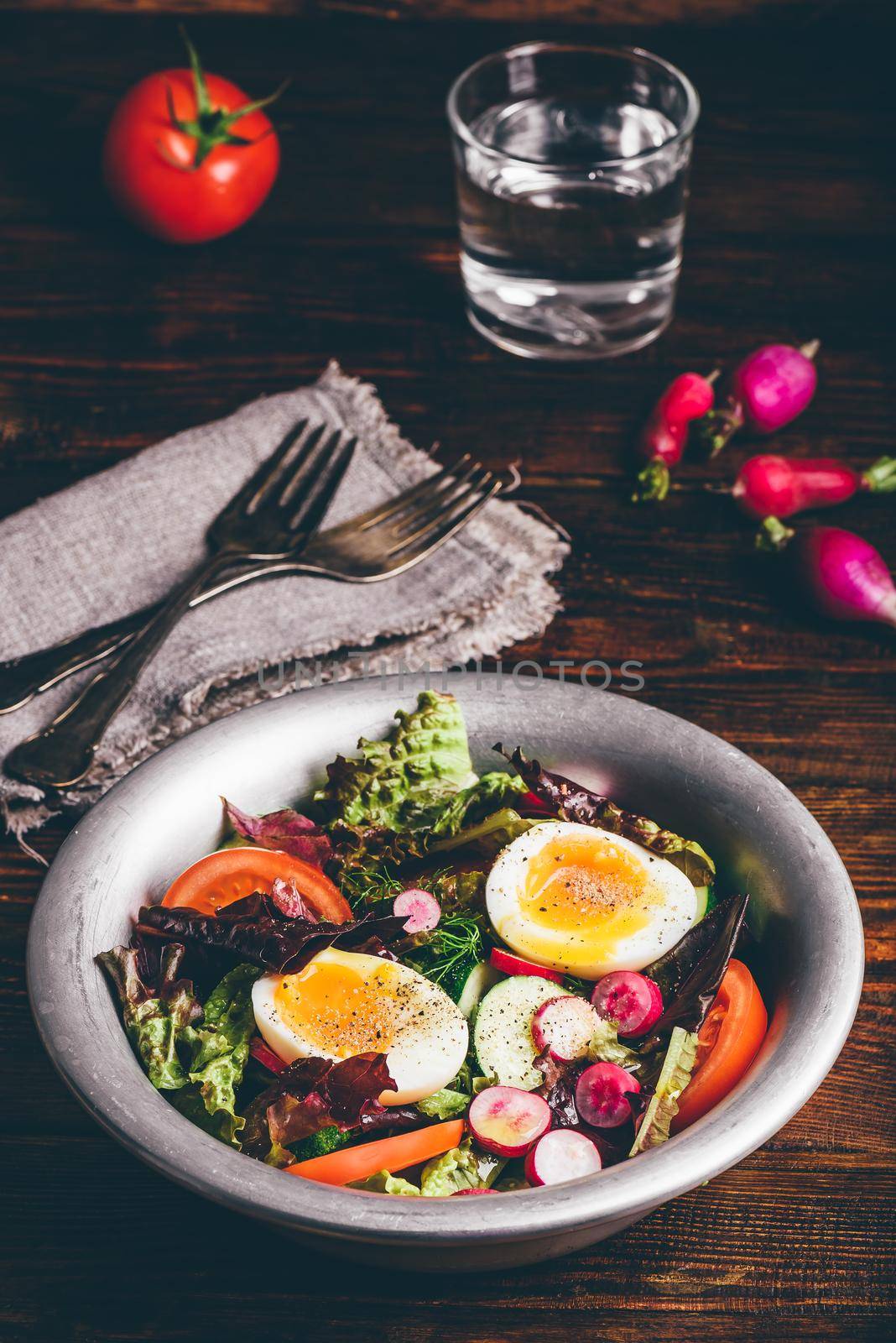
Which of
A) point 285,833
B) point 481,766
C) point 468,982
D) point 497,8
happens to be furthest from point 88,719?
point 497,8

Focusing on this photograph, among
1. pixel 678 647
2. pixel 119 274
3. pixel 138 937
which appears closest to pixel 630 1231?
pixel 138 937

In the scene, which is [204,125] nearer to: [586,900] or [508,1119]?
[586,900]

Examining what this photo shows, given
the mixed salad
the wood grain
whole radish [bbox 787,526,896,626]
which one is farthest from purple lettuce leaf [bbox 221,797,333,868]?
the wood grain

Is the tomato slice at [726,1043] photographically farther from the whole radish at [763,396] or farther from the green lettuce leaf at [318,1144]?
the whole radish at [763,396]

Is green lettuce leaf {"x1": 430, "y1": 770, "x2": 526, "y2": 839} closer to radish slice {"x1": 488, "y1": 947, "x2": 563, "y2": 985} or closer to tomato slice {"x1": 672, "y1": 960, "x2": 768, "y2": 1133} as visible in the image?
radish slice {"x1": 488, "y1": 947, "x2": 563, "y2": 985}

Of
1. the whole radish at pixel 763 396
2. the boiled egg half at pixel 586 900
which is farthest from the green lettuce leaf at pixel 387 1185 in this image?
the whole radish at pixel 763 396

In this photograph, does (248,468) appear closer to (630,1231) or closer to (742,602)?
(742,602)
